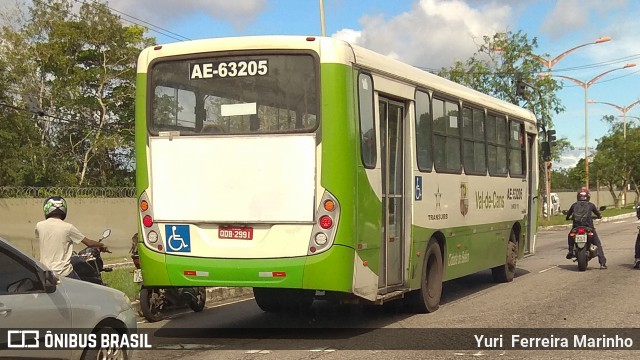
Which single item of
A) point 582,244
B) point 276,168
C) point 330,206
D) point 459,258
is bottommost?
point 582,244

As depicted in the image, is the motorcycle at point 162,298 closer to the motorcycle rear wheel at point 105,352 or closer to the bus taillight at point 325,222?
the bus taillight at point 325,222

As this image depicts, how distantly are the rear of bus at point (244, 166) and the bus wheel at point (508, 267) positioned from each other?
7123 millimetres

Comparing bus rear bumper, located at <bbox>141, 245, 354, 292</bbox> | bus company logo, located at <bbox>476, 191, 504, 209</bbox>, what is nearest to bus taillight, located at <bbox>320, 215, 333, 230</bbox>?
bus rear bumper, located at <bbox>141, 245, 354, 292</bbox>

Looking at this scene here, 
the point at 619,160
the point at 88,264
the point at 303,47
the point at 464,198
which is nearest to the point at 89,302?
the point at 88,264

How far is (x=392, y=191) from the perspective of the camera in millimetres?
9367

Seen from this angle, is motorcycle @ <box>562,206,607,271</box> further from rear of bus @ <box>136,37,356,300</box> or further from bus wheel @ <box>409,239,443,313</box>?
rear of bus @ <box>136,37,356,300</box>

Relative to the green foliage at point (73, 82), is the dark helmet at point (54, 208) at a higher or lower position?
lower

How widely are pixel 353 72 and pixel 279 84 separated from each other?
837mm

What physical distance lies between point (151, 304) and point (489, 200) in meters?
6.14

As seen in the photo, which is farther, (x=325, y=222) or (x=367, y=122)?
(x=367, y=122)

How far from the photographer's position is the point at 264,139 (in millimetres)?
8164

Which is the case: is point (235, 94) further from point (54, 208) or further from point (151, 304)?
point (151, 304)

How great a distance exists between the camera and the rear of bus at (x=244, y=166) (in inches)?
313

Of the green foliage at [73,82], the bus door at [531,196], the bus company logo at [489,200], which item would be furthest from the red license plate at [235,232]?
the green foliage at [73,82]
